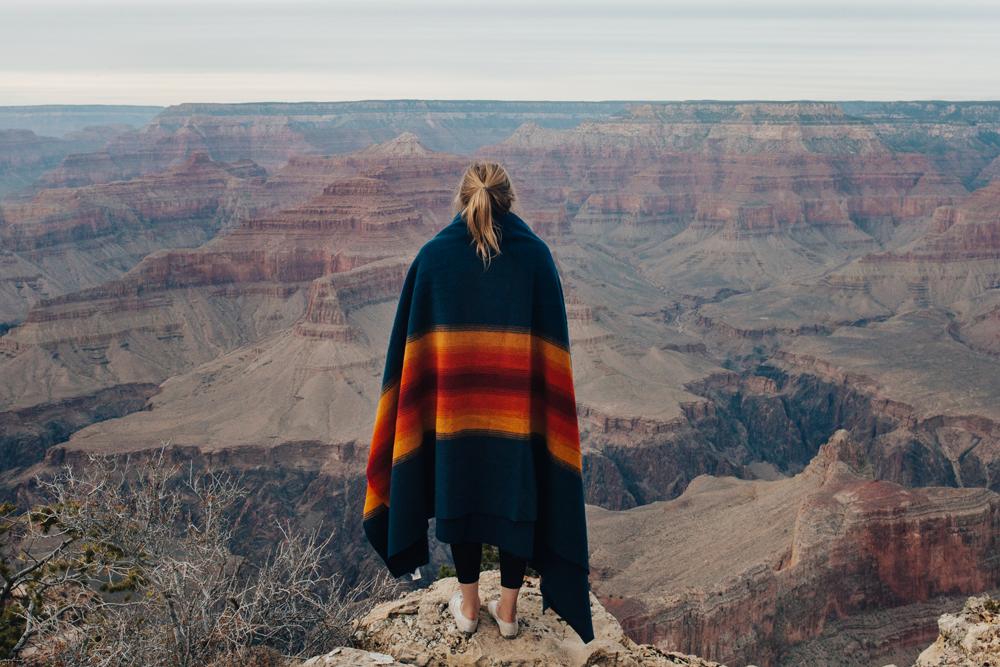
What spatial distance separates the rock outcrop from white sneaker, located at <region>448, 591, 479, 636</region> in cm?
1523

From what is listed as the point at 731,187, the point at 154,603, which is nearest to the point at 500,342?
the point at 154,603

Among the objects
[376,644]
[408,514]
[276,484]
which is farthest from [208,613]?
[276,484]

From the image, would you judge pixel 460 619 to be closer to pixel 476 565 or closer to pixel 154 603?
pixel 476 565

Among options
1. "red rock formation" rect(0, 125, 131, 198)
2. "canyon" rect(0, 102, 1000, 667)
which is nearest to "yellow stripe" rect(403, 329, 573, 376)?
"canyon" rect(0, 102, 1000, 667)

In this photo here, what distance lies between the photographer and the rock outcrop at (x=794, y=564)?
22938mm

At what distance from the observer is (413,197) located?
11544 cm

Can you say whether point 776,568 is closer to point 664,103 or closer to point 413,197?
point 413,197

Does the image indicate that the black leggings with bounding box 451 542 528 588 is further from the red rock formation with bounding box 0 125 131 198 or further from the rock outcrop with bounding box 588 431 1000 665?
the red rock formation with bounding box 0 125 131 198

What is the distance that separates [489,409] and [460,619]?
2.14m

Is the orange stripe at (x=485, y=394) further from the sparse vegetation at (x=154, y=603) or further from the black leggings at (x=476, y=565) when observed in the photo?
the sparse vegetation at (x=154, y=603)

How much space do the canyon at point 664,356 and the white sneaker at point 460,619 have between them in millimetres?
15140

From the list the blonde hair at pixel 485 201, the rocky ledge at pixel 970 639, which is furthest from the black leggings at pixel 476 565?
the rocky ledge at pixel 970 639

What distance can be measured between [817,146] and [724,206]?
117ft

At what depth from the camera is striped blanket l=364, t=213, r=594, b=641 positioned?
24.1 ft
